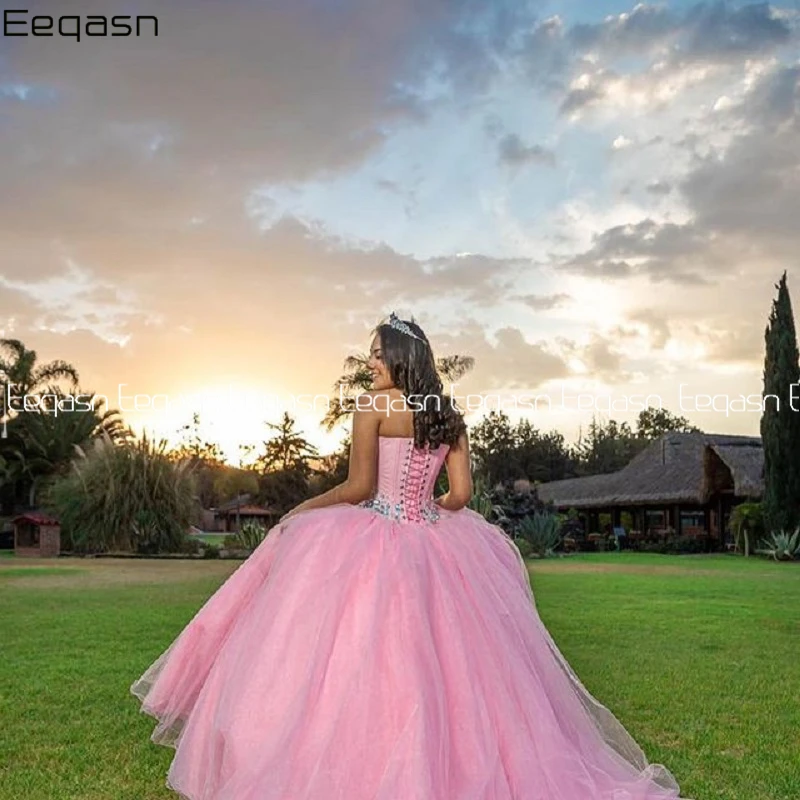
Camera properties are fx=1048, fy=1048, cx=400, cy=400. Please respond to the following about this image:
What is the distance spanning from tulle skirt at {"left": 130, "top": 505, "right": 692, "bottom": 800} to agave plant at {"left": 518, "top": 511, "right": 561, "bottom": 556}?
89.9 ft

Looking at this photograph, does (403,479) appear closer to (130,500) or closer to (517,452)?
(130,500)

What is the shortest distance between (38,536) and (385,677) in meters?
33.8

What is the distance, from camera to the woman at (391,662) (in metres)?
3.96

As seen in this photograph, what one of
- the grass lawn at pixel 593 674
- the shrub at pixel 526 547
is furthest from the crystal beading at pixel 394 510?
the shrub at pixel 526 547

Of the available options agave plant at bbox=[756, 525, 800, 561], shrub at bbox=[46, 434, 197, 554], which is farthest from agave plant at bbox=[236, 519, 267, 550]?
agave plant at bbox=[756, 525, 800, 561]

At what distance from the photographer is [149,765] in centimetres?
566

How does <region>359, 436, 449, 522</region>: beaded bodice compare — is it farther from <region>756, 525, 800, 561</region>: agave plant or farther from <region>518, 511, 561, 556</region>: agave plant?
<region>756, 525, 800, 561</region>: agave plant

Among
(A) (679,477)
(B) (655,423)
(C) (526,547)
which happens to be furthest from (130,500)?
(B) (655,423)

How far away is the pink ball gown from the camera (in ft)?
13.0

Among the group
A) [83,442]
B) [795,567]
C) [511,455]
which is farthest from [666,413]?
[795,567]

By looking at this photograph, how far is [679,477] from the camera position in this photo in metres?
41.0

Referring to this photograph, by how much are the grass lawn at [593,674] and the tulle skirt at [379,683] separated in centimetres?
95

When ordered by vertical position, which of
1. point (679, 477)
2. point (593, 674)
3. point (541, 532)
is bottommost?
point (593, 674)

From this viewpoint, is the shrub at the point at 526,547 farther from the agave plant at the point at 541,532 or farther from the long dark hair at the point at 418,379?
the long dark hair at the point at 418,379
